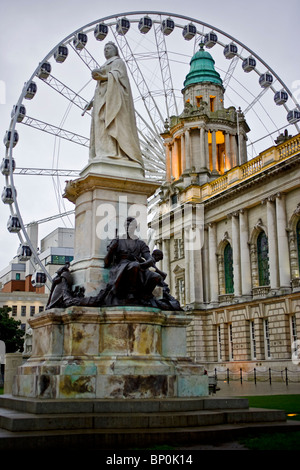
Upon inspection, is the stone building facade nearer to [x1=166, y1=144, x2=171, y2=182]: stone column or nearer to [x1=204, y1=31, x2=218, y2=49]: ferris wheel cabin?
[x1=166, y1=144, x2=171, y2=182]: stone column

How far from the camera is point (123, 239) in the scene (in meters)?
11.1

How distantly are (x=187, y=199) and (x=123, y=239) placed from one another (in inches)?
1675

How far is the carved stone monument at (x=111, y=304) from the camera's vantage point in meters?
9.55

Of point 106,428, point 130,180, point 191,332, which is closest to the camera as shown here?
point 106,428

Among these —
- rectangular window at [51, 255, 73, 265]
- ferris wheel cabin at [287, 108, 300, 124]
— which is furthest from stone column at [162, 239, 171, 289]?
rectangular window at [51, 255, 73, 265]

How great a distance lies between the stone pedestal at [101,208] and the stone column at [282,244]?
2914cm

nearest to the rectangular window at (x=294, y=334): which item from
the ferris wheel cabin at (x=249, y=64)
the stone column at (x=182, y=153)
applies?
the ferris wheel cabin at (x=249, y=64)

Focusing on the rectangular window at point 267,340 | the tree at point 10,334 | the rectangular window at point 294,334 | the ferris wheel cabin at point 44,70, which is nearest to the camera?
the ferris wheel cabin at point 44,70

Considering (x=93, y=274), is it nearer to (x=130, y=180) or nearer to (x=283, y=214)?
(x=130, y=180)

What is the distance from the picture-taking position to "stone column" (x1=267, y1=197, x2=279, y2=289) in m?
40.9

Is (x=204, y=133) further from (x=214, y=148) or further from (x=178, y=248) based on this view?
(x=178, y=248)

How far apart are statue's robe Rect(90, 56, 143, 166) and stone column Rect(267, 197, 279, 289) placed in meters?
30.0

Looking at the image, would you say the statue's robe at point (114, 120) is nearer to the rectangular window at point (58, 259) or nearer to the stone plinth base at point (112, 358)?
the stone plinth base at point (112, 358)
